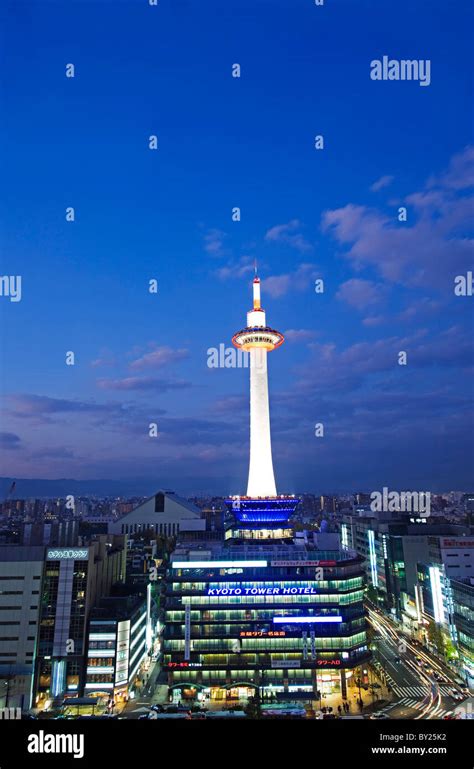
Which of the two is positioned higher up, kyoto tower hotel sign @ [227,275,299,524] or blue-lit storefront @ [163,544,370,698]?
kyoto tower hotel sign @ [227,275,299,524]

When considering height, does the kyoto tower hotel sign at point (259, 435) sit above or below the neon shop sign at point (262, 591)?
above

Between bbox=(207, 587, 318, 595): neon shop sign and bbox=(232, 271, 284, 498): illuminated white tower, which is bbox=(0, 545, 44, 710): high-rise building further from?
bbox=(232, 271, 284, 498): illuminated white tower

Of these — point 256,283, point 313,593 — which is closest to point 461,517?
point 256,283

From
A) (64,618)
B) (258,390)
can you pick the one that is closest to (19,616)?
(64,618)

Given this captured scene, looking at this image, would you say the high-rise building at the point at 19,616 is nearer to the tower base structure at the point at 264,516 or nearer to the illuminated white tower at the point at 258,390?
the tower base structure at the point at 264,516

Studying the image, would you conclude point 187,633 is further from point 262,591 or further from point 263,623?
point 262,591

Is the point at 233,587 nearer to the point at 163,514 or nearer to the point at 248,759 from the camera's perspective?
the point at 248,759

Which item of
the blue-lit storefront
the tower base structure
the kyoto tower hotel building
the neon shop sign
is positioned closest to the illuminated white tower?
the tower base structure

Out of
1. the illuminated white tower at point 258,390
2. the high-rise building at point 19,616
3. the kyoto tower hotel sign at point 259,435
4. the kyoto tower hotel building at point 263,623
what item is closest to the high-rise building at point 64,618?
the high-rise building at point 19,616
